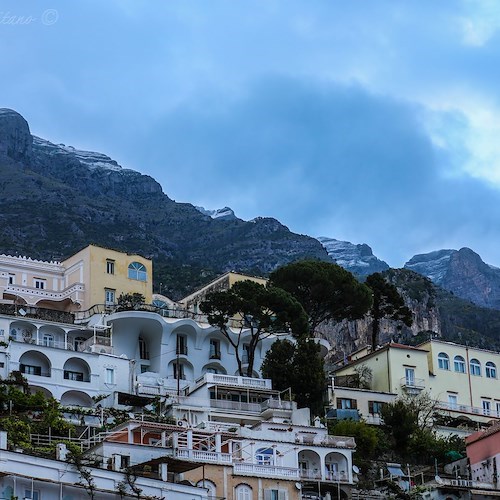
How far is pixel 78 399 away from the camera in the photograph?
65688 mm

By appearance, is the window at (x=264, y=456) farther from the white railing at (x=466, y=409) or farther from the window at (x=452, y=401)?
the window at (x=452, y=401)

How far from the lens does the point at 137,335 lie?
7494 cm

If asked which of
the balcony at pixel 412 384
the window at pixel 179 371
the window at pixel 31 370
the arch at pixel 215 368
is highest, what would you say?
the arch at pixel 215 368

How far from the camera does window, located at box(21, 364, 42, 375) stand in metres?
65.0

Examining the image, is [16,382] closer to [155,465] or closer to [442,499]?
[155,465]

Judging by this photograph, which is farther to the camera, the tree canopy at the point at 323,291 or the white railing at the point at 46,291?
the white railing at the point at 46,291

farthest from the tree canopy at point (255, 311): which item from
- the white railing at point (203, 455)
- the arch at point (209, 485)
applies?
the arch at point (209, 485)

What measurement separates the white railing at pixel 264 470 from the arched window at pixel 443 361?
28.9m

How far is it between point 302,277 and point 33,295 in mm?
18787

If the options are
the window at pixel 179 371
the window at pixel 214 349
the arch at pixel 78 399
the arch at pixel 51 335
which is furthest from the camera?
the window at pixel 214 349

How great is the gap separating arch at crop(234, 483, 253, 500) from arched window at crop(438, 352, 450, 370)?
3181cm

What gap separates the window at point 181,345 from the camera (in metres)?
75.7

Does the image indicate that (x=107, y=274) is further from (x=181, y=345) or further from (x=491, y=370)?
(x=491, y=370)

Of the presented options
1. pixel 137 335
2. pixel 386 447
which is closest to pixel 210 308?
pixel 137 335
